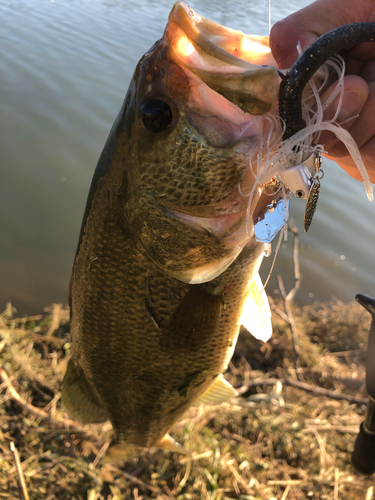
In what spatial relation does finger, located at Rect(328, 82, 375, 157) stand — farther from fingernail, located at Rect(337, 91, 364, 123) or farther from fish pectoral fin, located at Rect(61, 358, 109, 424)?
fish pectoral fin, located at Rect(61, 358, 109, 424)

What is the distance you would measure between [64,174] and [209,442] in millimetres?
4431

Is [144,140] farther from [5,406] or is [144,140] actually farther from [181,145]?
[5,406]

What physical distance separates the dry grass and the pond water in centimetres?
130

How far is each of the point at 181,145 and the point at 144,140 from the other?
133 mm

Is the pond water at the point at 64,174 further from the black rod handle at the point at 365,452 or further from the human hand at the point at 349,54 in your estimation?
the human hand at the point at 349,54

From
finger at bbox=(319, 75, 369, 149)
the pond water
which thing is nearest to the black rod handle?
finger at bbox=(319, 75, 369, 149)

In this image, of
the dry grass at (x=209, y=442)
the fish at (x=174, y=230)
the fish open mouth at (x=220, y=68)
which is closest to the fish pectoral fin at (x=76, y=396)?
the fish at (x=174, y=230)

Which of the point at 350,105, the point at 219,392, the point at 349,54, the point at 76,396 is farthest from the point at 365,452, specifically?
the point at 349,54

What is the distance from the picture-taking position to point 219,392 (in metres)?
2.08

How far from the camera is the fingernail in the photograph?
3.62ft

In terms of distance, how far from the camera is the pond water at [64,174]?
4977mm

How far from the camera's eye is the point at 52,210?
5.38 meters

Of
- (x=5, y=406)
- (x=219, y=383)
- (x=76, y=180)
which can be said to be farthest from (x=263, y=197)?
(x=76, y=180)

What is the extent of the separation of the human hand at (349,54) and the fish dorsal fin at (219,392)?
1340mm
